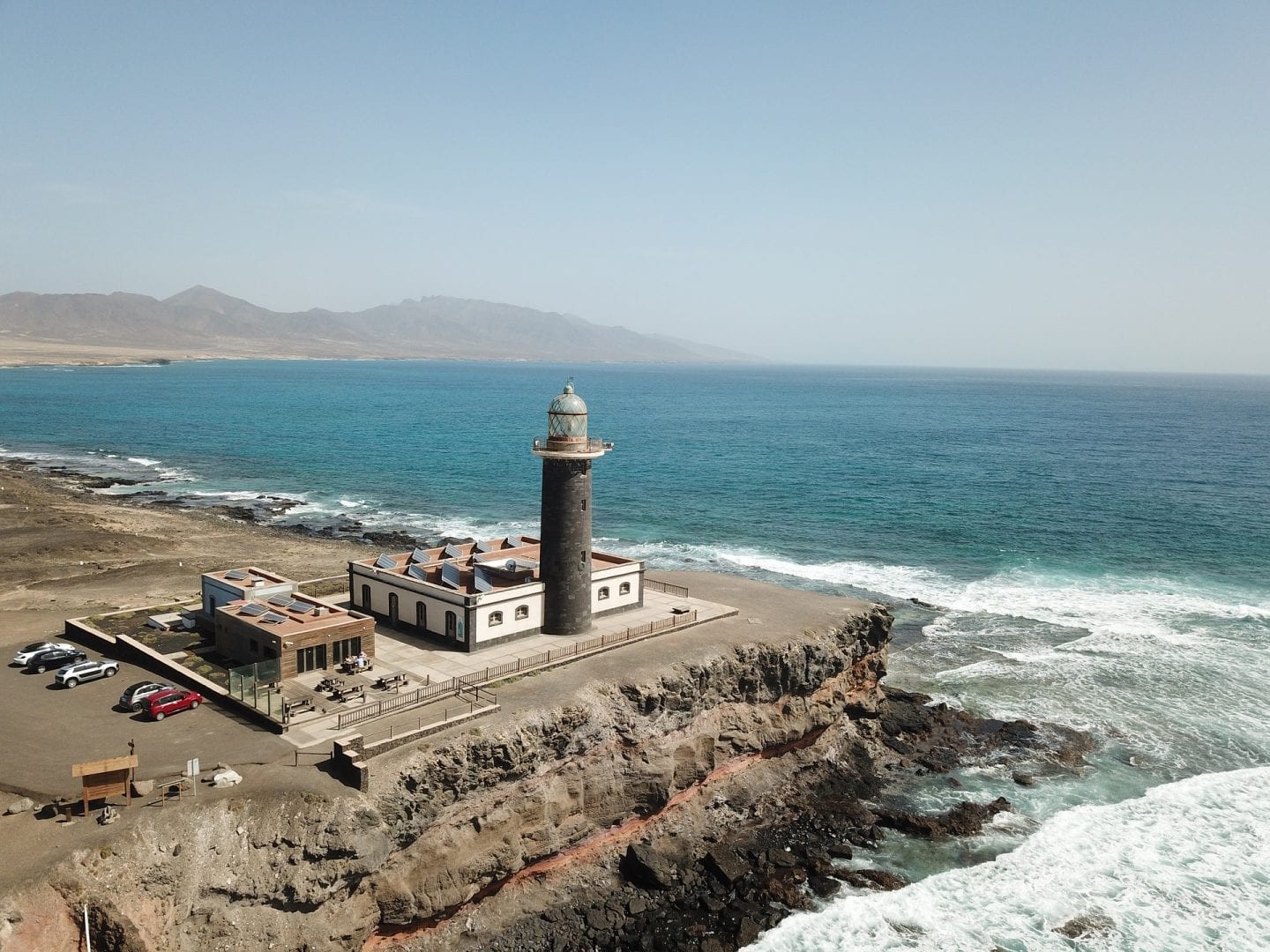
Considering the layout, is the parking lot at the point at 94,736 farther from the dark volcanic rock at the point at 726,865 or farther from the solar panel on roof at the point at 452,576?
the dark volcanic rock at the point at 726,865

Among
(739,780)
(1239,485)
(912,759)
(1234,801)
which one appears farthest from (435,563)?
(1239,485)

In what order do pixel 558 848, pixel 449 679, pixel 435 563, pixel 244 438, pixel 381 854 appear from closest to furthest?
1. pixel 381 854
2. pixel 558 848
3. pixel 449 679
4. pixel 435 563
5. pixel 244 438

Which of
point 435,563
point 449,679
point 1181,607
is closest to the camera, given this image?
point 449,679

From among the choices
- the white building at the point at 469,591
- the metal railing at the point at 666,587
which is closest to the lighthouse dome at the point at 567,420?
the white building at the point at 469,591

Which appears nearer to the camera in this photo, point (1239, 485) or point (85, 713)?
point (85, 713)

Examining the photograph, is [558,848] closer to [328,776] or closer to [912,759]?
[328,776]

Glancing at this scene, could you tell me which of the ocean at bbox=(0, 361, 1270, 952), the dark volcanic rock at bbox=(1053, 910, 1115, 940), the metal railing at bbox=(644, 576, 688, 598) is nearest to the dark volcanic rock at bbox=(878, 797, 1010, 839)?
the ocean at bbox=(0, 361, 1270, 952)

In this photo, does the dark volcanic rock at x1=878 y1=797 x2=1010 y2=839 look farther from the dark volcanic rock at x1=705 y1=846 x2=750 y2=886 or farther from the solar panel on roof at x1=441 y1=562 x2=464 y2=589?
the solar panel on roof at x1=441 y1=562 x2=464 y2=589
